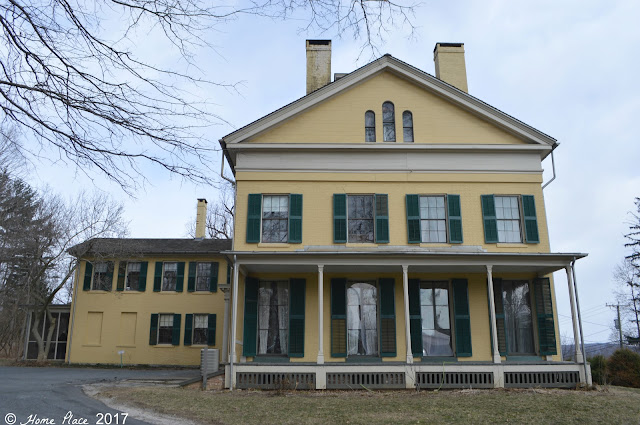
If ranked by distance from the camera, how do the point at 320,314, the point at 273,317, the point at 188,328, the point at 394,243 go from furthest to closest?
the point at 188,328
the point at 394,243
the point at 273,317
the point at 320,314

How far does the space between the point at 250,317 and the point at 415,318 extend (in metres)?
4.78

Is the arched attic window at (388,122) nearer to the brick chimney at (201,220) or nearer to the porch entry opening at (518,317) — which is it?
the porch entry opening at (518,317)

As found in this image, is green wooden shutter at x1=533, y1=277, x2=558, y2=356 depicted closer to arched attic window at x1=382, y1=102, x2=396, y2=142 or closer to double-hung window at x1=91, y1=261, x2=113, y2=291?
arched attic window at x1=382, y1=102, x2=396, y2=142

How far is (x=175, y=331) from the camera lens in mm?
22344

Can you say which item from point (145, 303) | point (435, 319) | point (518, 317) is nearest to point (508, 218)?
point (518, 317)

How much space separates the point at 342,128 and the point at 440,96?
340cm

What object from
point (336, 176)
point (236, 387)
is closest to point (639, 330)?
point (336, 176)

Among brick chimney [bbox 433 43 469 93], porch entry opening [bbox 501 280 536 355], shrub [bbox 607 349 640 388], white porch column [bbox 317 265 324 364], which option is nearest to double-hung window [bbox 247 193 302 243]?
white porch column [bbox 317 265 324 364]

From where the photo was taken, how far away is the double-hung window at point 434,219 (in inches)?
588

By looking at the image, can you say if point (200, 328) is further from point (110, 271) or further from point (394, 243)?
point (394, 243)

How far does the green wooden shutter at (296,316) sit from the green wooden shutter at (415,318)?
10.3 ft

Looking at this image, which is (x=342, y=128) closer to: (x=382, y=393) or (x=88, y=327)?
(x=382, y=393)

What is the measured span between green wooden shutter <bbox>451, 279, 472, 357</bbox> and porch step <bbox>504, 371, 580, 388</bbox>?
4.62ft

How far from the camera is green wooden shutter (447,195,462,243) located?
14891 mm
